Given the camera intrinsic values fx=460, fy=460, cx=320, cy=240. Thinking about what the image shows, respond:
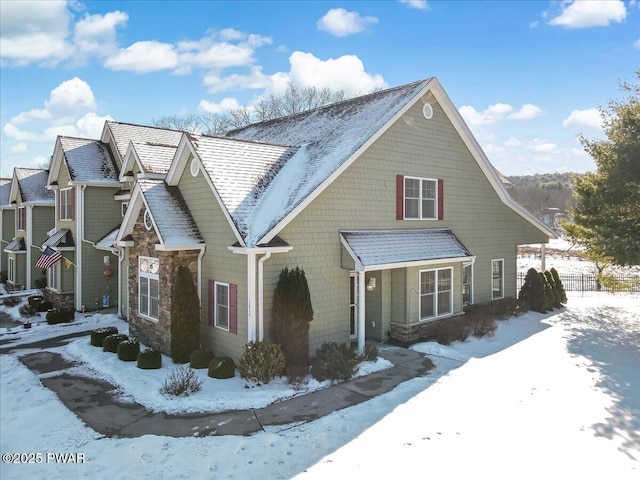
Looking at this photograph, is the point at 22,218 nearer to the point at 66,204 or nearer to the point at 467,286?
the point at 66,204

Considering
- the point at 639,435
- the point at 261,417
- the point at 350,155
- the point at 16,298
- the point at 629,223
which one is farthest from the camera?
the point at 16,298

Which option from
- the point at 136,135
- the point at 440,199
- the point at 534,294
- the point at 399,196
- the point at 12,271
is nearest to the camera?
the point at 399,196

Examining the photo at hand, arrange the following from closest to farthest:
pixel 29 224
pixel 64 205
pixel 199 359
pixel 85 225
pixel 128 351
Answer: pixel 199 359 < pixel 128 351 < pixel 85 225 < pixel 64 205 < pixel 29 224

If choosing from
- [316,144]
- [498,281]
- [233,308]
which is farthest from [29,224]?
[498,281]

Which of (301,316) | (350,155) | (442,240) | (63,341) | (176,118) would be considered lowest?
(63,341)

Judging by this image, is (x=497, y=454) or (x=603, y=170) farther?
(x=603, y=170)

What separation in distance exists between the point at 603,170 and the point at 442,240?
675 centimetres

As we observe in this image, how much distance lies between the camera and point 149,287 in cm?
1377

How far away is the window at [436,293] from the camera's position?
575 inches

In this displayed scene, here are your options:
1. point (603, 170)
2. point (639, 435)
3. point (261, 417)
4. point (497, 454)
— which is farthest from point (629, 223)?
point (261, 417)

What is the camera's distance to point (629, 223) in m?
16.0

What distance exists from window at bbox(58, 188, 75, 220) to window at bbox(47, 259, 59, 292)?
226 centimetres

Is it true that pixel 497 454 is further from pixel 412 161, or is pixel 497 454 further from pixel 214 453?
pixel 412 161

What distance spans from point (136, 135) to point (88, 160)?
8.07ft
